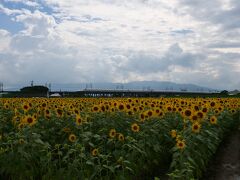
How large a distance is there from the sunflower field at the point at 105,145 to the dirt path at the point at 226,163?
0.31 metres

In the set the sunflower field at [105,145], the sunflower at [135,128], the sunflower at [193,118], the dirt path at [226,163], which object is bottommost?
the dirt path at [226,163]

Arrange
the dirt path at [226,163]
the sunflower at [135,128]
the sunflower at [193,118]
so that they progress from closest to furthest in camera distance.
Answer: the sunflower at [135,128] < the dirt path at [226,163] < the sunflower at [193,118]

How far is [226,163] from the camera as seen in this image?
11.3 meters

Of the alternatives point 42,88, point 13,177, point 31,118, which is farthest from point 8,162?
point 42,88

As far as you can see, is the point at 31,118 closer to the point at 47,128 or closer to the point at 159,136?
the point at 47,128

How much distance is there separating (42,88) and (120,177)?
82.1 metres

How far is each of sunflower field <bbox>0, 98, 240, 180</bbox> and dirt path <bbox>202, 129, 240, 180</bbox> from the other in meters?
0.31

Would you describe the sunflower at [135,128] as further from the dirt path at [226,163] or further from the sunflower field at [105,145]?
the dirt path at [226,163]

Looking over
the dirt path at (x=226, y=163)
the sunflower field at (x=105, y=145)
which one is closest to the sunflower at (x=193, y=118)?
the sunflower field at (x=105, y=145)

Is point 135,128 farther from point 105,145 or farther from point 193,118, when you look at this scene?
point 193,118

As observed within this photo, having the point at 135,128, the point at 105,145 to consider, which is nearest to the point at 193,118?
the point at 135,128

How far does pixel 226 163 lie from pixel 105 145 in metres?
3.59

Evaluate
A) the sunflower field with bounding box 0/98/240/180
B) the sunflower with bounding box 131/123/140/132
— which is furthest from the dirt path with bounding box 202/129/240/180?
the sunflower with bounding box 131/123/140/132

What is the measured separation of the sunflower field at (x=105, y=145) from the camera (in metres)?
8.40
